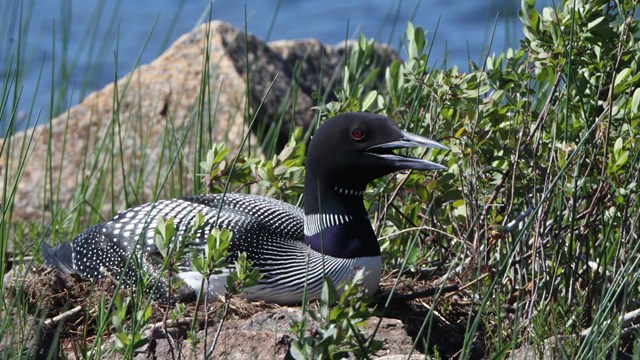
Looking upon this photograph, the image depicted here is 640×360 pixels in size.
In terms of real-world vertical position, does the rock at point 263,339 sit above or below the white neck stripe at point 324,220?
below

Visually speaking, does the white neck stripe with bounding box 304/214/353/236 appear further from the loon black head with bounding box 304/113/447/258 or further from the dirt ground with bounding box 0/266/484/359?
the dirt ground with bounding box 0/266/484/359

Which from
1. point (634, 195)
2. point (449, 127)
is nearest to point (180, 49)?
point (449, 127)

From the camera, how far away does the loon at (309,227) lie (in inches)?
153

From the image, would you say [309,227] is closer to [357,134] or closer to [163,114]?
[357,134]

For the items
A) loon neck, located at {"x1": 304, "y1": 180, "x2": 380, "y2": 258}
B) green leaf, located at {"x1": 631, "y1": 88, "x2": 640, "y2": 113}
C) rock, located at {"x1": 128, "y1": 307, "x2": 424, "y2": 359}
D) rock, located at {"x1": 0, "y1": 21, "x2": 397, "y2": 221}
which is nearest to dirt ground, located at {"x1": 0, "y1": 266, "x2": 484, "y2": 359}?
rock, located at {"x1": 128, "y1": 307, "x2": 424, "y2": 359}

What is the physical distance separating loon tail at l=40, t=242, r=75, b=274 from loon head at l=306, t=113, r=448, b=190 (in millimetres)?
992

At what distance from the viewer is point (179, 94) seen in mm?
6422

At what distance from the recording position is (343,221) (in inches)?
159

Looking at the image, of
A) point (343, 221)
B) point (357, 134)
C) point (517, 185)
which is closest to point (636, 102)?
point (517, 185)

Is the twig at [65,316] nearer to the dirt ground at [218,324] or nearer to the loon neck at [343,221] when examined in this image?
the dirt ground at [218,324]

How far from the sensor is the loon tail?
14.3 ft

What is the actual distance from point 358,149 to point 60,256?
124cm

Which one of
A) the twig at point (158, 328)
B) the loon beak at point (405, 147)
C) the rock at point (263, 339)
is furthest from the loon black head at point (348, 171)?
the twig at point (158, 328)

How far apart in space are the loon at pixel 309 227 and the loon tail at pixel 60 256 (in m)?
0.04
